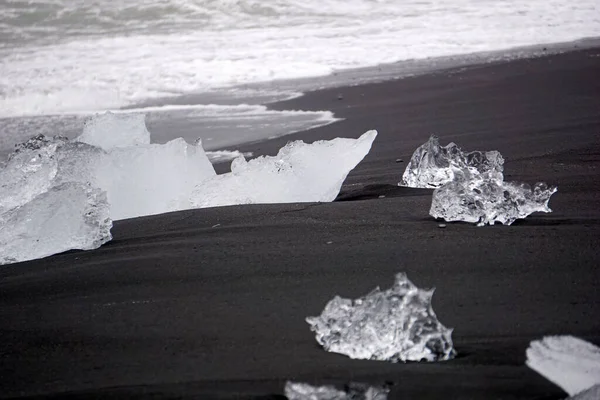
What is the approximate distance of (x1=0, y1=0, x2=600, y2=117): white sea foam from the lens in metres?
9.30

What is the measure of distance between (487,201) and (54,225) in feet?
5.47

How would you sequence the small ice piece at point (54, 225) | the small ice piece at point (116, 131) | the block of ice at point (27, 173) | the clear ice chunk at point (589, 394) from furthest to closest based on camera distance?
the small ice piece at point (116, 131), the block of ice at point (27, 173), the small ice piece at point (54, 225), the clear ice chunk at point (589, 394)

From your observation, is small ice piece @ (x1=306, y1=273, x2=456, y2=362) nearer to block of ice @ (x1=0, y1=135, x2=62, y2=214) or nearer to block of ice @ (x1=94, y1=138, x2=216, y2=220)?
block of ice @ (x1=94, y1=138, x2=216, y2=220)

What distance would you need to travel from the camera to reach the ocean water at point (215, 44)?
827 centimetres

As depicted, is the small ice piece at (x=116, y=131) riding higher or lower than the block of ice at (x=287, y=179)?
higher

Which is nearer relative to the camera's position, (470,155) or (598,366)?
(598,366)

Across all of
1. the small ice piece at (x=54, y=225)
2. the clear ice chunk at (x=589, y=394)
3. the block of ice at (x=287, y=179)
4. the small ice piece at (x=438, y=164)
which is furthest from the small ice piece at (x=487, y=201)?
the small ice piece at (x=54, y=225)

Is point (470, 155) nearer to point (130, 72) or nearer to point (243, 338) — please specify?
point (243, 338)

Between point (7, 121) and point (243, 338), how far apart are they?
5857 mm

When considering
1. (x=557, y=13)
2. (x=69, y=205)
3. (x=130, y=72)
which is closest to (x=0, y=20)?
(x=130, y=72)

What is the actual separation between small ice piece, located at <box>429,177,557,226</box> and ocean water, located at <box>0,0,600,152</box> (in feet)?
10.2

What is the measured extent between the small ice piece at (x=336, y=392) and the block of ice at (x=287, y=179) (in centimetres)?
181

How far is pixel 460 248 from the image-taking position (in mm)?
2805

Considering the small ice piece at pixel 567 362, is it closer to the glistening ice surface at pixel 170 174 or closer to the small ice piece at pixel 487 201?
the small ice piece at pixel 487 201
